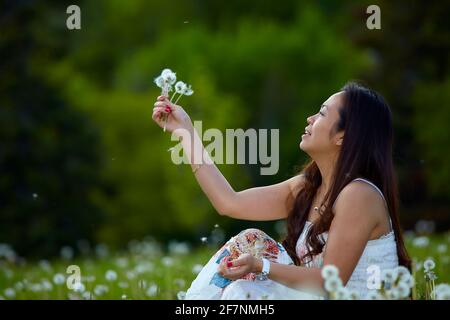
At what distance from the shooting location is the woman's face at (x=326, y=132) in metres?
3.72

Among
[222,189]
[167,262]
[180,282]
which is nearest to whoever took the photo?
[222,189]


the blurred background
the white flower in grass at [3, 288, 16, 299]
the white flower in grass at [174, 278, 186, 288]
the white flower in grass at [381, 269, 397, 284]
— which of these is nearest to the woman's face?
the white flower in grass at [381, 269, 397, 284]

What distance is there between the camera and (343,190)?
139 inches

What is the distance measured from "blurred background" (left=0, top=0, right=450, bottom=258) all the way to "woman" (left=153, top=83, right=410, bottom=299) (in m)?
6.71

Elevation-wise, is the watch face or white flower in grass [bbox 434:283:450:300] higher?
the watch face

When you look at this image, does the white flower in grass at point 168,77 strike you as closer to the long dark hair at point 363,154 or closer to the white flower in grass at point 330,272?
the long dark hair at point 363,154

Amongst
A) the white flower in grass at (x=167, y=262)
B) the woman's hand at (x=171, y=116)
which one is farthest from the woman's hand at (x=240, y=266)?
the white flower in grass at (x=167, y=262)

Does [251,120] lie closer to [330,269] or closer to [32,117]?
[32,117]

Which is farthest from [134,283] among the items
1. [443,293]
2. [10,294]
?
[443,293]

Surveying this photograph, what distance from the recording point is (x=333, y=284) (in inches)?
113

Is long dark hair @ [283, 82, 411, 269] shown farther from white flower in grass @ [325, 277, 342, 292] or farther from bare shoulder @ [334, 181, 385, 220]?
white flower in grass @ [325, 277, 342, 292]

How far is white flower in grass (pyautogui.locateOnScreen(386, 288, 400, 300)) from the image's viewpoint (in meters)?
2.95

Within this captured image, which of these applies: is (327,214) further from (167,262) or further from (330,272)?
(167,262)

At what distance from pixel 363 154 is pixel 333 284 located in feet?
3.00
